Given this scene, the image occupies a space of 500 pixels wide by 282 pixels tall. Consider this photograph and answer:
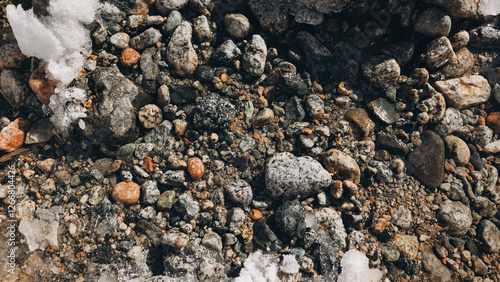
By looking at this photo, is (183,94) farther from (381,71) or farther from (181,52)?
(381,71)

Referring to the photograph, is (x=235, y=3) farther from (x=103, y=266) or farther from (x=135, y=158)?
(x=103, y=266)

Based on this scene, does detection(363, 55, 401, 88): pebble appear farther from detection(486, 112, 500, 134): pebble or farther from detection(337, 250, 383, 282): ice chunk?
detection(337, 250, 383, 282): ice chunk

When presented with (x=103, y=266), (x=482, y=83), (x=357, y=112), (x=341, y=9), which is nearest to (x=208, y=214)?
(x=103, y=266)

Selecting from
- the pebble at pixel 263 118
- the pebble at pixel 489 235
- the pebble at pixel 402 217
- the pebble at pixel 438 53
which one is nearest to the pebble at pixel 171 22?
the pebble at pixel 263 118

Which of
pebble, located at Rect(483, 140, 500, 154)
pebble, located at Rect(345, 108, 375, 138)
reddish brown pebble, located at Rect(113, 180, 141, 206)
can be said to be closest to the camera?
reddish brown pebble, located at Rect(113, 180, 141, 206)

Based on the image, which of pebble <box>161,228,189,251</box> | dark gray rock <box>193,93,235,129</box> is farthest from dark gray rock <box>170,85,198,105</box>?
pebble <box>161,228,189,251</box>

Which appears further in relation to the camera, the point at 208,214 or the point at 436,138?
the point at 436,138
